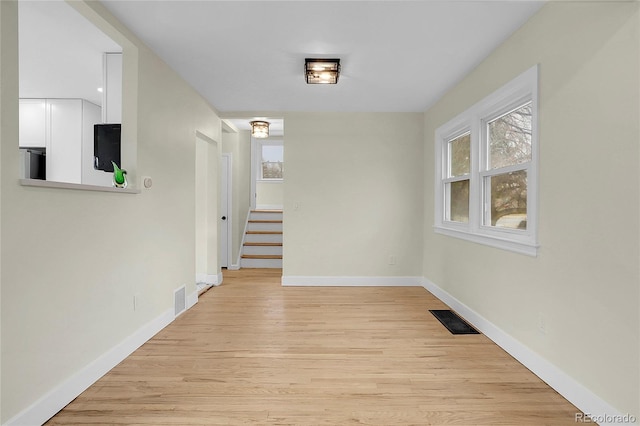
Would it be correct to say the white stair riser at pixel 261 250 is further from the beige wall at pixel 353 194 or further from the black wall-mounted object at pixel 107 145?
the black wall-mounted object at pixel 107 145

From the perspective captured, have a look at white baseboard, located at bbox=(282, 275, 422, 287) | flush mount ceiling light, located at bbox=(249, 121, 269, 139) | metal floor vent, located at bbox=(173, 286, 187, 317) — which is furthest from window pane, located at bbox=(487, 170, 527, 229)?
flush mount ceiling light, located at bbox=(249, 121, 269, 139)

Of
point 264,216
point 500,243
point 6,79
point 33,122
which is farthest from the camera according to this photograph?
point 264,216

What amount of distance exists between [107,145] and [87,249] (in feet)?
3.56

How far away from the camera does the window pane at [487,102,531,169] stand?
253 cm

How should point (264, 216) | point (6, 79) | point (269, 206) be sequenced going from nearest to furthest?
point (6, 79) < point (264, 216) < point (269, 206)

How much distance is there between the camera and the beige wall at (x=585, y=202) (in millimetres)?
1593

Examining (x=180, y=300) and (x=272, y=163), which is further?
(x=272, y=163)

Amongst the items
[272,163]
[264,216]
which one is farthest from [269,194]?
[264,216]

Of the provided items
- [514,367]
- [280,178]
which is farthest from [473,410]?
[280,178]

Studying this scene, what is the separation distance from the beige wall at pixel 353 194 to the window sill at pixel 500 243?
102 cm

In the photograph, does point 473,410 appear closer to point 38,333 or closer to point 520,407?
point 520,407

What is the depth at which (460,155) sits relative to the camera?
3.82 m

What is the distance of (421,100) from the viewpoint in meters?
4.09

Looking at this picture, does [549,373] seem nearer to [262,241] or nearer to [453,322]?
[453,322]
